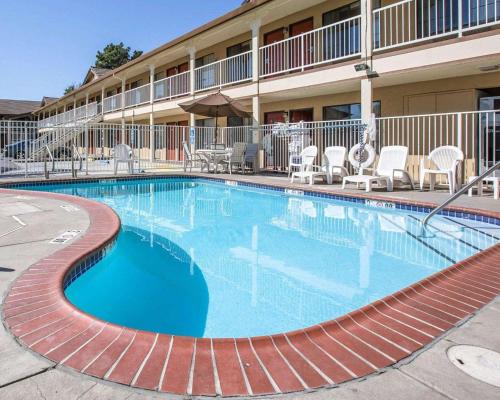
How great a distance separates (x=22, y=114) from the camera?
48562mm

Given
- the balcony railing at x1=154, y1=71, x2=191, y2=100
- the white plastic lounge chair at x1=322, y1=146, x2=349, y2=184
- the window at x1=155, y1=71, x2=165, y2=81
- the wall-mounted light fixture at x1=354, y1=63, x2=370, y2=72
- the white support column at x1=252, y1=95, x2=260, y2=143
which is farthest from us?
the window at x1=155, y1=71, x2=165, y2=81

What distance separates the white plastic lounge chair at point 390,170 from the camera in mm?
9078

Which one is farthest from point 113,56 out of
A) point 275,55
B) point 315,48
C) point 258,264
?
point 258,264

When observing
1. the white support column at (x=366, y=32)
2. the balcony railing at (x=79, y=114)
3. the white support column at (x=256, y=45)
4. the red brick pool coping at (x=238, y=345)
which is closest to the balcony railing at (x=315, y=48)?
the white support column at (x=256, y=45)

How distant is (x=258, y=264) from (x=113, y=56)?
195ft

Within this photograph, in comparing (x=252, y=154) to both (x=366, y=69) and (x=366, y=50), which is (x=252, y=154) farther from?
(x=366, y=50)

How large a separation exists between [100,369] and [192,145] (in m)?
14.8

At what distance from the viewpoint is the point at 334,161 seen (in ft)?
35.6

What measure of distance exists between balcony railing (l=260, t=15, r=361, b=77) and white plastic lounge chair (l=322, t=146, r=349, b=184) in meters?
2.61

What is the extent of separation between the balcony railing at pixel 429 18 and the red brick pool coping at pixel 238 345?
28.1 feet

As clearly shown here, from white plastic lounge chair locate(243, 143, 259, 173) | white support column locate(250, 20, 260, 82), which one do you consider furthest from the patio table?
white support column locate(250, 20, 260, 82)

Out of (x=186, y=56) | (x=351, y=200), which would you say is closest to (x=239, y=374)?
(x=351, y=200)

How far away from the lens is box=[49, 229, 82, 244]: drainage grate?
3899mm

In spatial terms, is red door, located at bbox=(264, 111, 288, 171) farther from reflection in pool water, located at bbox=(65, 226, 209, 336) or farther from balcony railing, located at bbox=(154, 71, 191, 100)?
reflection in pool water, located at bbox=(65, 226, 209, 336)
